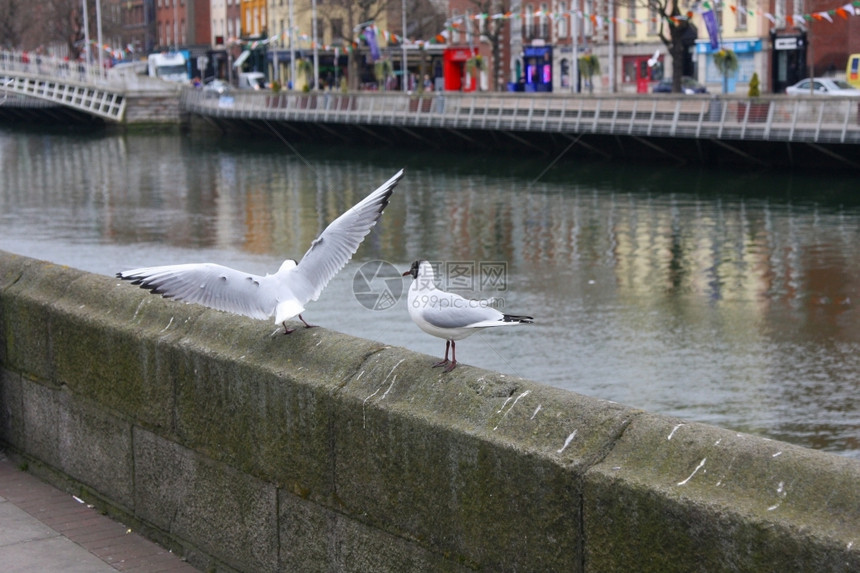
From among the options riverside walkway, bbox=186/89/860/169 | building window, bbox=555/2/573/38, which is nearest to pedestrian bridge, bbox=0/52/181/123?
riverside walkway, bbox=186/89/860/169

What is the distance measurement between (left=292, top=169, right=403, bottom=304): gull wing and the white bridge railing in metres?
31.3

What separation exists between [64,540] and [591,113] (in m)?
39.5

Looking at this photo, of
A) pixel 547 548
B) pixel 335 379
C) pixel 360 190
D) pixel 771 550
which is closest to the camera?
pixel 771 550

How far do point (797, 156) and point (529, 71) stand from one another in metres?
35.1

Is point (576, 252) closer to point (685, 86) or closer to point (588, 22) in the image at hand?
point (685, 86)

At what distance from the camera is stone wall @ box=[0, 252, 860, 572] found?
321cm

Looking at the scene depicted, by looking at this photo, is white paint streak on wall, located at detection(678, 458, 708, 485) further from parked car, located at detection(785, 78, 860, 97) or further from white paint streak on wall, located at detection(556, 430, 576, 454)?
parked car, located at detection(785, 78, 860, 97)

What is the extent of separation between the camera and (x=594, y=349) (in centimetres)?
1672

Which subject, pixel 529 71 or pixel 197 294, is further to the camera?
pixel 529 71

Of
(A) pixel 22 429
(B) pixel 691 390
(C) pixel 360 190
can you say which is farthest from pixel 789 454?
(C) pixel 360 190

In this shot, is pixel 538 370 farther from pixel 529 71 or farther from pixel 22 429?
pixel 529 71

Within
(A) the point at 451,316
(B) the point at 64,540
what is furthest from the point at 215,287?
(B) the point at 64,540

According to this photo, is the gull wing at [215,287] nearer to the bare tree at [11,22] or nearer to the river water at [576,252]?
the river water at [576,252]

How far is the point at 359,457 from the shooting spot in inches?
172
